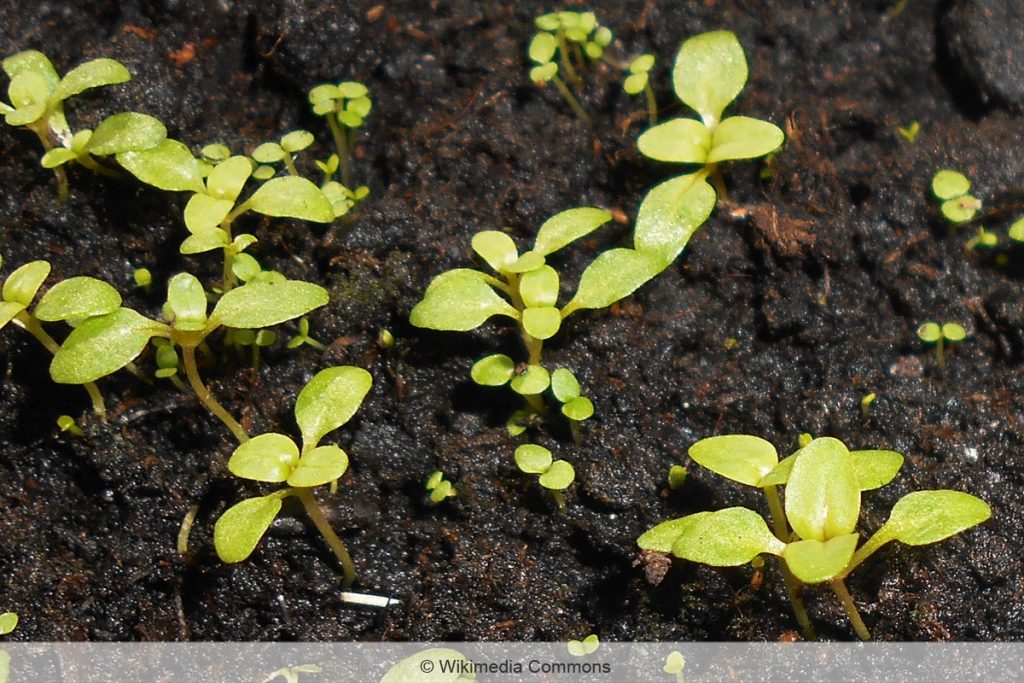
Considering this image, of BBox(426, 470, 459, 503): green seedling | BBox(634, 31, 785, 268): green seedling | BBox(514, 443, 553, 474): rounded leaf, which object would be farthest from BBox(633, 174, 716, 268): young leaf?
BBox(426, 470, 459, 503): green seedling

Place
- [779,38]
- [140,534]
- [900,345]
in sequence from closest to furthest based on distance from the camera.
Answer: [140,534]
[900,345]
[779,38]

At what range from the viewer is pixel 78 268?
5.47 feet

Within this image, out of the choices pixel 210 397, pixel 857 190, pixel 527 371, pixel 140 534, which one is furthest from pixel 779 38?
pixel 140 534

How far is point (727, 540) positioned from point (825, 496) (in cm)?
13

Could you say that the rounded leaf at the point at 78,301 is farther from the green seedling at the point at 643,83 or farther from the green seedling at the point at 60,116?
the green seedling at the point at 643,83

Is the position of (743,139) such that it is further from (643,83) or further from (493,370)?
(493,370)

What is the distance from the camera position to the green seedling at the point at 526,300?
1.47 m

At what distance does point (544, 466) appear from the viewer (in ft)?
4.66

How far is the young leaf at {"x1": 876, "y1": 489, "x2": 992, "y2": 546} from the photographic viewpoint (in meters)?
1.26

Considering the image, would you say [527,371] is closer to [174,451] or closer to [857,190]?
[174,451]

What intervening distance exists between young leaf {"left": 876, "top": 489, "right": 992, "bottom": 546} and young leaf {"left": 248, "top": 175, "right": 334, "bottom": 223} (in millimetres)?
934

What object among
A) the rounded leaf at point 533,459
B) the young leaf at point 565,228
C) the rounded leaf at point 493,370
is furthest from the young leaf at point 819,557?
the young leaf at point 565,228

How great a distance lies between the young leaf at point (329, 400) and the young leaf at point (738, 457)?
0.48 meters

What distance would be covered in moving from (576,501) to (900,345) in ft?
2.00
